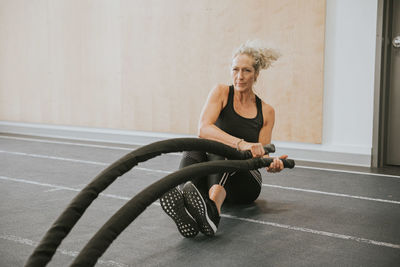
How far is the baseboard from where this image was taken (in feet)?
16.3

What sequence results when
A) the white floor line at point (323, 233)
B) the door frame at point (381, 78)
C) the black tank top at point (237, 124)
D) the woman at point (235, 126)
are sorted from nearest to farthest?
the white floor line at point (323, 233) → the woman at point (235, 126) → the black tank top at point (237, 124) → the door frame at point (381, 78)

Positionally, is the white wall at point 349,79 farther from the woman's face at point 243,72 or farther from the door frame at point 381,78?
the woman's face at point 243,72

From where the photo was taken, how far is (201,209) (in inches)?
97.4

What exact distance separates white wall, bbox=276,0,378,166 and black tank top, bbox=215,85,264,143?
7.27 ft

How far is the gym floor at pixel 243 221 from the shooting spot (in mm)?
2301

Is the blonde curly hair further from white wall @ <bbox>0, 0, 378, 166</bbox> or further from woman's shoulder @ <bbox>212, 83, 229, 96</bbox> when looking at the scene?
white wall @ <bbox>0, 0, 378, 166</bbox>

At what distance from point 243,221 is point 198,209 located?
55cm

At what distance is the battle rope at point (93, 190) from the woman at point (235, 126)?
0.84 meters

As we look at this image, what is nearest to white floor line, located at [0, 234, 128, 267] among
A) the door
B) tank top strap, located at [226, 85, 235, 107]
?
tank top strap, located at [226, 85, 235, 107]

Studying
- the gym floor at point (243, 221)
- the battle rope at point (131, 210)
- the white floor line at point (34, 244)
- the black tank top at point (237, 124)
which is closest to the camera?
the battle rope at point (131, 210)

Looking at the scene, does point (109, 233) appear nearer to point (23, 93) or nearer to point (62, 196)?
point (62, 196)

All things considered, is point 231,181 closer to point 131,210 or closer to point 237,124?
point 237,124

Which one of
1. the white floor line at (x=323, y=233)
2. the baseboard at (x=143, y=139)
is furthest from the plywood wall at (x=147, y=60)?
the white floor line at (x=323, y=233)

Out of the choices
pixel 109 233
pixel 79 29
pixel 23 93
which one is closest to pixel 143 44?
pixel 79 29
